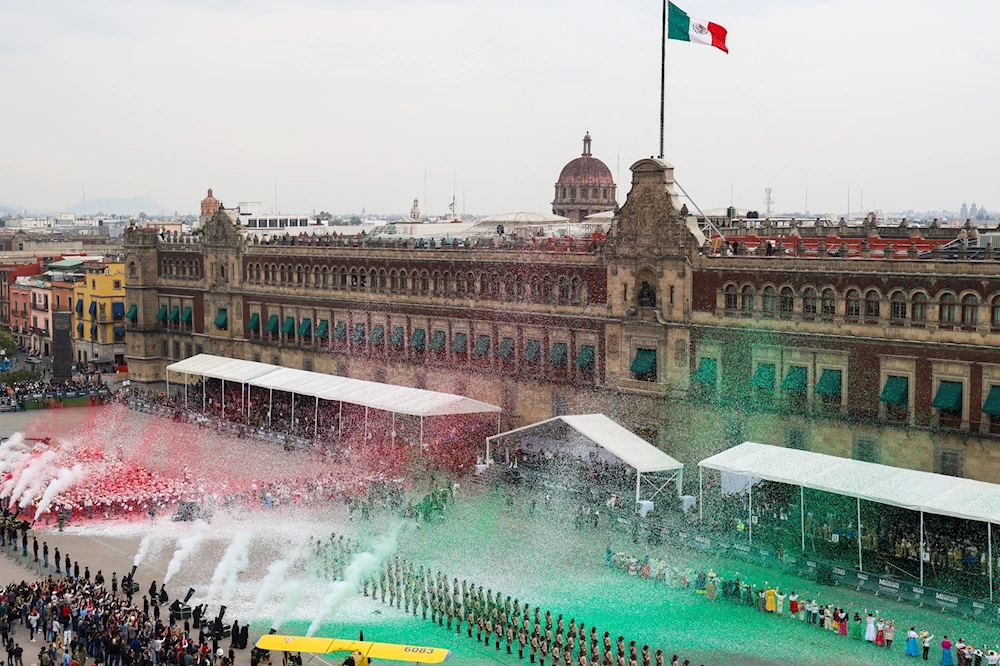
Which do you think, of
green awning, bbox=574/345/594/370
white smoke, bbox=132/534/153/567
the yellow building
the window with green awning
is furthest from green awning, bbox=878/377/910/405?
the yellow building

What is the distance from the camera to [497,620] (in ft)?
118

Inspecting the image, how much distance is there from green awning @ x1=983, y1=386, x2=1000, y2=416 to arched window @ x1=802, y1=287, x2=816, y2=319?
25.5ft

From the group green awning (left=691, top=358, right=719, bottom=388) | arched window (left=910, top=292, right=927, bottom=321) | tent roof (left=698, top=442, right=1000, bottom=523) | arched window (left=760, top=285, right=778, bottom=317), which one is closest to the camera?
tent roof (left=698, top=442, right=1000, bottom=523)

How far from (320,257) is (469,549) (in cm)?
3576

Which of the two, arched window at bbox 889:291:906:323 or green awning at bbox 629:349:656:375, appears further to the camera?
green awning at bbox 629:349:656:375

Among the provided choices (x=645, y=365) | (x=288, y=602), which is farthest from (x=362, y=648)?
(x=645, y=365)

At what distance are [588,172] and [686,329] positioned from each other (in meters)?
73.5

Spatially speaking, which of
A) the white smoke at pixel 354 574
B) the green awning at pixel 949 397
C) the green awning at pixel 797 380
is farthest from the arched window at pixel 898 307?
the white smoke at pixel 354 574

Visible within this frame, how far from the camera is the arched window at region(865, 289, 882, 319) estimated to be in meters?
46.2

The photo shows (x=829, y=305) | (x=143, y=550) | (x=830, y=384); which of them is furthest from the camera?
(x=829, y=305)

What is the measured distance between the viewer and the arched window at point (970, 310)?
4334cm

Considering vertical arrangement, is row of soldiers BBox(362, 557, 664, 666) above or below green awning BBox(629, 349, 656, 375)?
below

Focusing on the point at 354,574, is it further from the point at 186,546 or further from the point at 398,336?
the point at 398,336

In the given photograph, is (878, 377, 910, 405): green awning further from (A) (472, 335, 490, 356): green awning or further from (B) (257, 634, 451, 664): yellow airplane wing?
(A) (472, 335, 490, 356): green awning
